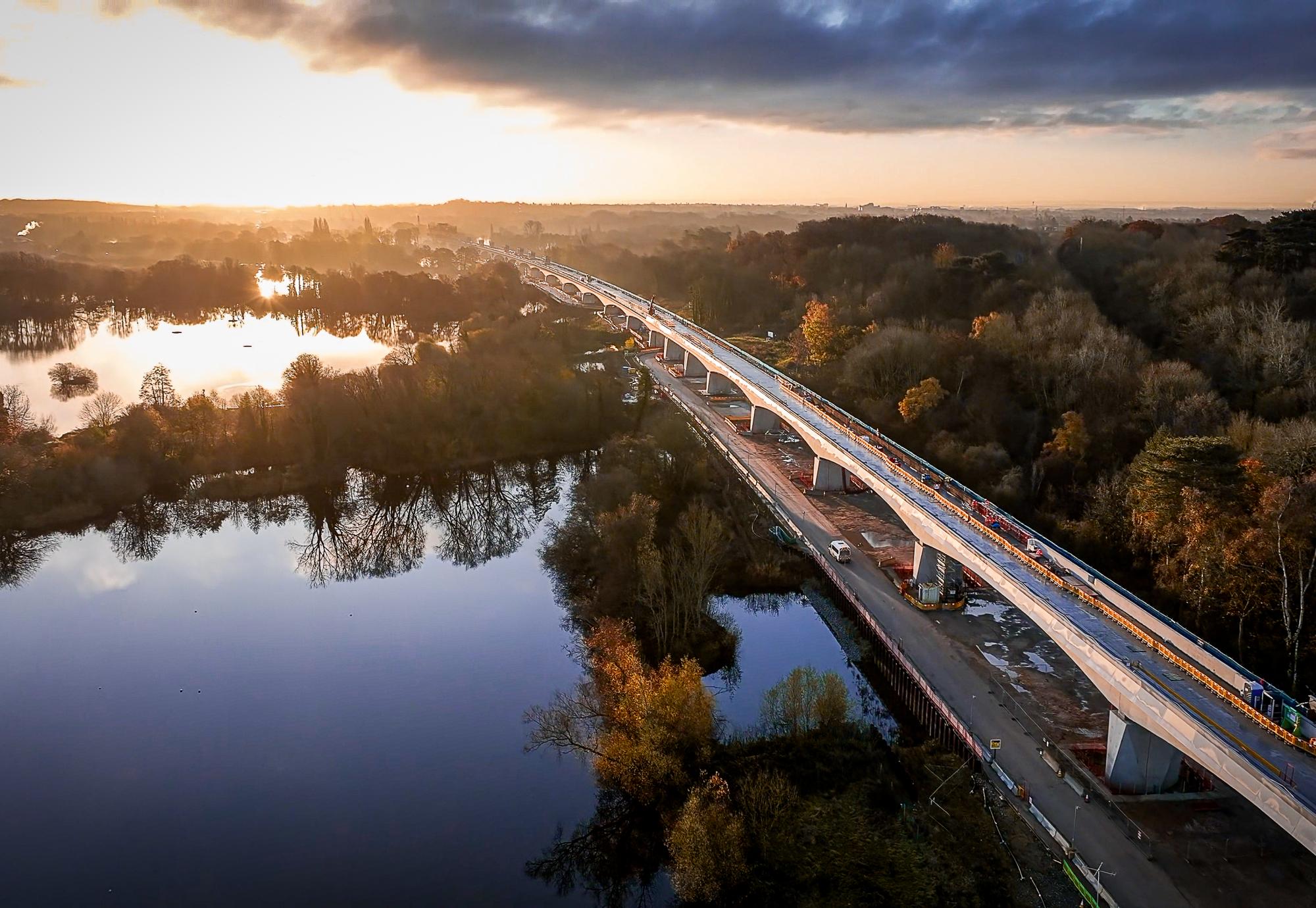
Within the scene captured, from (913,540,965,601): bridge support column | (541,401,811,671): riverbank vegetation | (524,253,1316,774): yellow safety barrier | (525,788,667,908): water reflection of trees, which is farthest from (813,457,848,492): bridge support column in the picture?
(525,788,667,908): water reflection of trees

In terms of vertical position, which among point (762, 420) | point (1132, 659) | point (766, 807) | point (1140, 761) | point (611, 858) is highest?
point (1132, 659)

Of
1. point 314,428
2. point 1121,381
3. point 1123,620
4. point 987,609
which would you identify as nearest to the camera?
point 1123,620

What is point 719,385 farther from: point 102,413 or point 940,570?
point 102,413

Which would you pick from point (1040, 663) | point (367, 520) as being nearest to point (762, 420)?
point (367, 520)

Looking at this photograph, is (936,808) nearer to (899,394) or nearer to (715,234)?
(899,394)

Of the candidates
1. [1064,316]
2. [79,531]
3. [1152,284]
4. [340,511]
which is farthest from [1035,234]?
[79,531]

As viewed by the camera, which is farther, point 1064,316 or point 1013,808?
point 1064,316

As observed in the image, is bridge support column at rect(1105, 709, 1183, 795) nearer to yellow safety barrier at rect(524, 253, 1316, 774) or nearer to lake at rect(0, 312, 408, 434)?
yellow safety barrier at rect(524, 253, 1316, 774)
